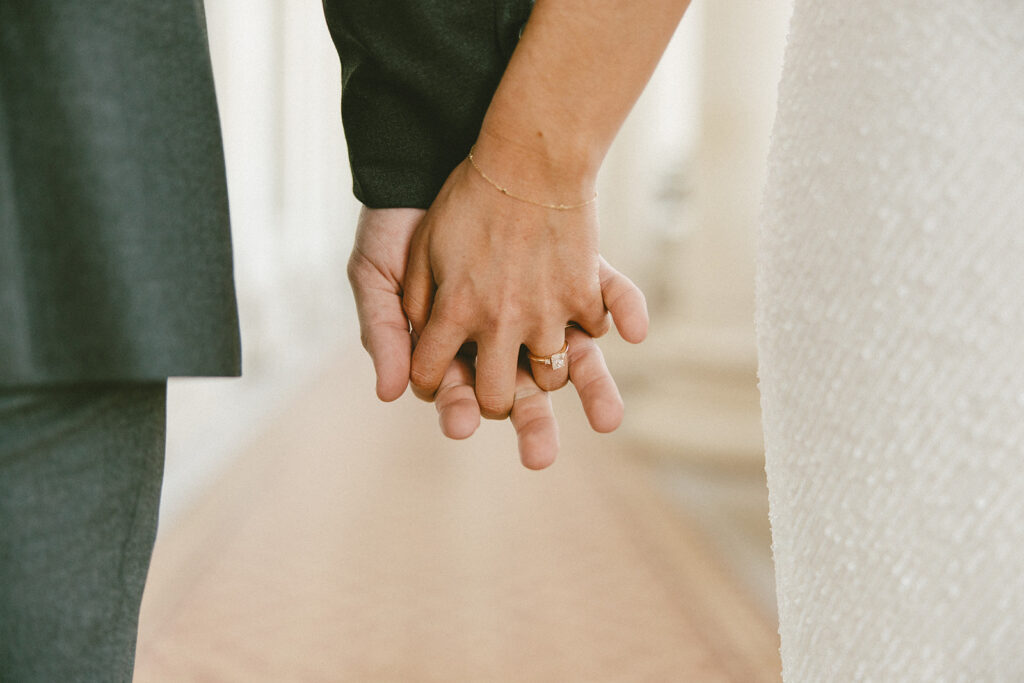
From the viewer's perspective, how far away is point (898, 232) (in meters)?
0.37

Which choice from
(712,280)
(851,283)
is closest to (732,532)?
(712,280)

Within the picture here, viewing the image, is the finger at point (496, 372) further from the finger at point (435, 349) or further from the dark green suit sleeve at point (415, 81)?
the dark green suit sleeve at point (415, 81)

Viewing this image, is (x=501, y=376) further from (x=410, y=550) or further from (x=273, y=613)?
(x=410, y=550)

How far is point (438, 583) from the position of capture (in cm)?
184

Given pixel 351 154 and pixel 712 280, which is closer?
pixel 351 154

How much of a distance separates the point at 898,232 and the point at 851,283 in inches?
1.2

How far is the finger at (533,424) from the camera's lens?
0.70 metres

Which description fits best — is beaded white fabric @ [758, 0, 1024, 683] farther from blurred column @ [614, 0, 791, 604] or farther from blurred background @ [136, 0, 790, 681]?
blurred column @ [614, 0, 791, 604]

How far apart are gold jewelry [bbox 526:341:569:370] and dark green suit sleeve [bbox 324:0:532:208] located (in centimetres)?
17

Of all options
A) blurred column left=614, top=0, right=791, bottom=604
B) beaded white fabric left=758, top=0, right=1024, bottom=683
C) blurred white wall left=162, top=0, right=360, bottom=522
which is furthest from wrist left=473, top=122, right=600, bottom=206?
Result: blurred column left=614, top=0, right=791, bottom=604

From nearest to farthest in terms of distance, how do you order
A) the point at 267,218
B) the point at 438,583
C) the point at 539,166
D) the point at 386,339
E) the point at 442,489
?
the point at 539,166 → the point at 386,339 → the point at 438,583 → the point at 442,489 → the point at 267,218

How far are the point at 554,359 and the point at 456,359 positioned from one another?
9 cm

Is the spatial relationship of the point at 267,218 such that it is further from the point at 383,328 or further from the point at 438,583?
the point at 383,328

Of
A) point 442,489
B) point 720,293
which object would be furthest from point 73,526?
point 720,293
